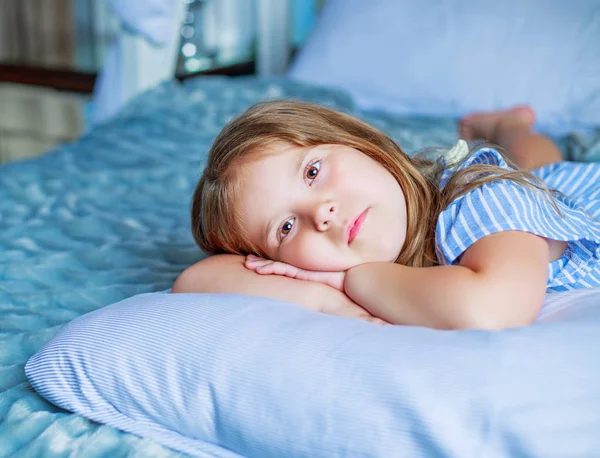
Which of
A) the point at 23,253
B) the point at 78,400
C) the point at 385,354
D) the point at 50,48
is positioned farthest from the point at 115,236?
the point at 50,48

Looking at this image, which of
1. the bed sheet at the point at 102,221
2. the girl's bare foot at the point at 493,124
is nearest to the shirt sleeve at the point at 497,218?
the bed sheet at the point at 102,221

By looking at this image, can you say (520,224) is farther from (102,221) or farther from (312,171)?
(102,221)

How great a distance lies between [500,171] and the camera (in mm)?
972

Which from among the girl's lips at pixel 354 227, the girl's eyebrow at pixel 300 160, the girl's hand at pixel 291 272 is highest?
the girl's eyebrow at pixel 300 160

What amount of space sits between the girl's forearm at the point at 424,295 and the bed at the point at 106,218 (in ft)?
0.37

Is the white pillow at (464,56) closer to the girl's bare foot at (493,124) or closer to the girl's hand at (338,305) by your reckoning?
the girl's bare foot at (493,124)

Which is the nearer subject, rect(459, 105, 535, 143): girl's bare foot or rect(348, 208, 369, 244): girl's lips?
rect(348, 208, 369, 244): girl's lips

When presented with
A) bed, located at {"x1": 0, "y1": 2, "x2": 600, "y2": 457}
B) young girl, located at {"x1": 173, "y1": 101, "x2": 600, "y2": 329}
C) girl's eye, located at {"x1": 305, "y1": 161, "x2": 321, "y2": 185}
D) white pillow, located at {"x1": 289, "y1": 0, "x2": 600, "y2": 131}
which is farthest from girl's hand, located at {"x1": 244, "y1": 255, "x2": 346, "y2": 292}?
white pillow, located at {"x1": 289, "y1": 0, "x2": 600, "y2": 131}

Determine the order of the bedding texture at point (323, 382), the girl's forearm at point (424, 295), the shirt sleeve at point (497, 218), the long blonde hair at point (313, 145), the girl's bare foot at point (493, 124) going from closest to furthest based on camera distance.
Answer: the bedding texture at point (323, 382) < the girl's forearm at point (424, 295) < the shirt sleeve at point (497, 218) < the long blonde hair at point (313, 145) < the girl's bare foot at point (493, 124)

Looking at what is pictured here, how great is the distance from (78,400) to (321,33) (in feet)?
6.49

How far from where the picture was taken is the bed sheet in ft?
2.62

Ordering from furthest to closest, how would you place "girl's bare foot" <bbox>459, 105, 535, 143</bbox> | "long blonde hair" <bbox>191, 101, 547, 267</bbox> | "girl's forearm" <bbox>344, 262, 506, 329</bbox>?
1. "girl's bare foot" <bbox>459, 105, 535, 143</bbox>
2. "long blonde hair" <bbox>191, 101, 547, 267</bbox>
3. "girl's forearm" <bbox>344, 262, 506, 329</bbox>

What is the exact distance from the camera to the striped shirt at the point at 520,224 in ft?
2.83

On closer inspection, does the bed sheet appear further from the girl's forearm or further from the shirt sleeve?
the shirt sleeve
